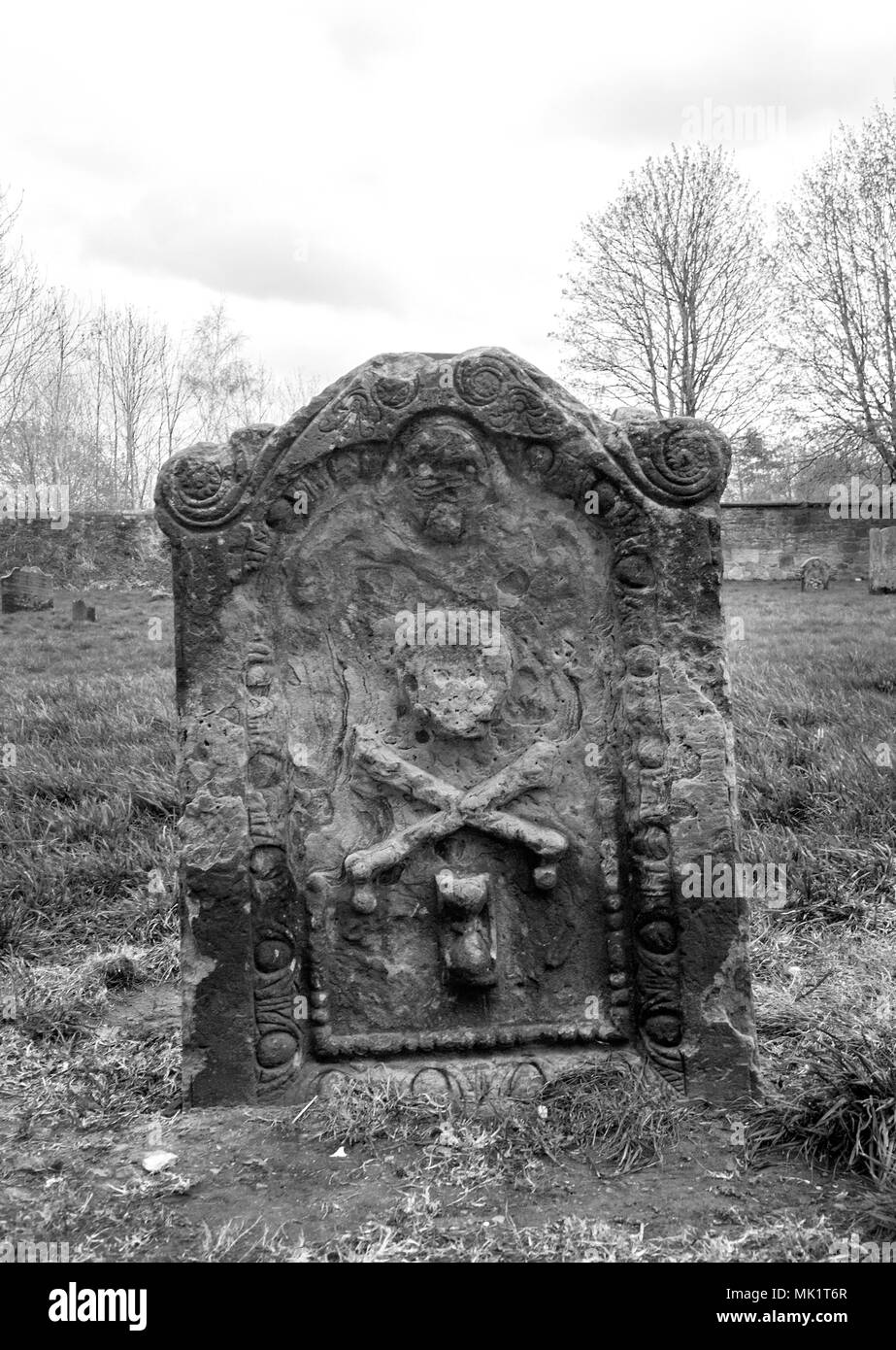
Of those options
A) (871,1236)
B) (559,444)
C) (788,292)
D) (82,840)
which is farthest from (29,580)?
(788,292)

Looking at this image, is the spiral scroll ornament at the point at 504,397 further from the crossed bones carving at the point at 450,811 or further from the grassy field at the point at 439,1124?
the grassy field at the point at 439,1124

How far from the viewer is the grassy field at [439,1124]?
250 centimetres

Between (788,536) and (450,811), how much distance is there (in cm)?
1834

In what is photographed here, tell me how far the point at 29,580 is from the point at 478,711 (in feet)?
38.7

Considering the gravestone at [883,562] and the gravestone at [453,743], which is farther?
the gravestone at [883,562]

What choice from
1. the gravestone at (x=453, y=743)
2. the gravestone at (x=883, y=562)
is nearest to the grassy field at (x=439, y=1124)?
the gravestone at (x=453, y=743)

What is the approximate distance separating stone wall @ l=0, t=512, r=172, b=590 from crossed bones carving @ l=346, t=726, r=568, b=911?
1242 centimetres

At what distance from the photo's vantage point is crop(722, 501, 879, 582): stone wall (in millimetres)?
19719

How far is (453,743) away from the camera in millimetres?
3229

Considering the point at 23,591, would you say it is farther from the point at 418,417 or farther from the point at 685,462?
the point at 685,462

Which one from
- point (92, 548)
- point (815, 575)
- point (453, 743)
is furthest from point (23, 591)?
point (815, 575)

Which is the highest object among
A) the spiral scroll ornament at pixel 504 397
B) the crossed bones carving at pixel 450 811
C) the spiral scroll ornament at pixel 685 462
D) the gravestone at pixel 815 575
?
the gravestone at pixel 815 575

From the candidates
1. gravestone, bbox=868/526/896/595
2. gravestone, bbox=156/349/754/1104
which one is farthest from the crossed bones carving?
gravestone, bbox=868/526/896/595
